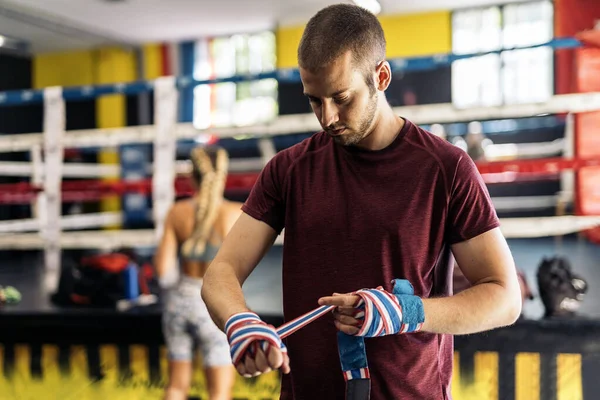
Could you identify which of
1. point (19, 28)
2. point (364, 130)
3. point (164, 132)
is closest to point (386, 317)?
point (364, 130)

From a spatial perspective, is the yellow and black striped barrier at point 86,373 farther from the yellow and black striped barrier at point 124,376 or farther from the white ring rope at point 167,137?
the white ring rope at point 167,137

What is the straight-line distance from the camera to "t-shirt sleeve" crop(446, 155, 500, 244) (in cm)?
110

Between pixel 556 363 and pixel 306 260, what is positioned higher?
pixel 306 260

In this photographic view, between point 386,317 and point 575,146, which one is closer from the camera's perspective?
point 386,317

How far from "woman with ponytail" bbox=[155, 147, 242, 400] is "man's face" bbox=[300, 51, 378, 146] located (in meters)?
1.39

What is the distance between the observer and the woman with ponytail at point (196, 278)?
2.42 m

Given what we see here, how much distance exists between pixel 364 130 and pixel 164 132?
2069 mm

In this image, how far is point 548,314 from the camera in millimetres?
2219

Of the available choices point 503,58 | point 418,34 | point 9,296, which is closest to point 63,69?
point 418,34

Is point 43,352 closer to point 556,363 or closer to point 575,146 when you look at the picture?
point 556,363

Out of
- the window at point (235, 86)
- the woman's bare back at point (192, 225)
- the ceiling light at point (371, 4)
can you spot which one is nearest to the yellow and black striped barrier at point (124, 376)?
the woman's bare back at point (192, 225)

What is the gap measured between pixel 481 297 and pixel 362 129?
374 mm

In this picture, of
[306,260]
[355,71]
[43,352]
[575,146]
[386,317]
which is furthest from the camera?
[575,146]

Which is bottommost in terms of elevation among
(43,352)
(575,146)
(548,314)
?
(43,352)
